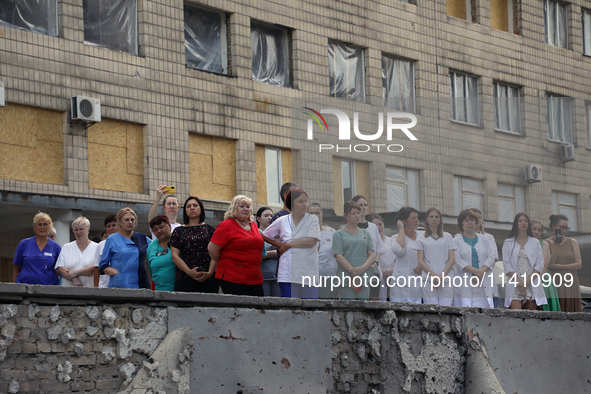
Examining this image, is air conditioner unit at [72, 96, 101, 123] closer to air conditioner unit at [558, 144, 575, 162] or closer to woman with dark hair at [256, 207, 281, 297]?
woman with dark hair at [256, 207, 281, 297]

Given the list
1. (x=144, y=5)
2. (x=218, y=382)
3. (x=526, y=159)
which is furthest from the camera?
(x=144, y=5)

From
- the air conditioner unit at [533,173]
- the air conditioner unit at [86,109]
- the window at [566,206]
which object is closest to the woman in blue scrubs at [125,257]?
the air conditioner unit at [533,173]

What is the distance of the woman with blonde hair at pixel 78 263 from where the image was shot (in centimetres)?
865

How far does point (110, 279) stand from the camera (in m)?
8.30

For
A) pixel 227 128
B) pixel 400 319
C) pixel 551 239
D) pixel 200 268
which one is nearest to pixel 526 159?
pixel 551 239

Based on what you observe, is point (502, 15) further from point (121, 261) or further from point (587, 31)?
point (121, 261)

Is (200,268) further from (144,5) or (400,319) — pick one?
(144,5)

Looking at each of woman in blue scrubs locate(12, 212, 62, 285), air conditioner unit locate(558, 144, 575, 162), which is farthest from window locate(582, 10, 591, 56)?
woman in blue scrubs locate(12, 212, 62, 285)

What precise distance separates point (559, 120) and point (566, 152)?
36cm

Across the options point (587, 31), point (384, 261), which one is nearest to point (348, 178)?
point (384, 261)

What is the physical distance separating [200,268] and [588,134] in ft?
15.5

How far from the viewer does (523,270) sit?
8.80 metres

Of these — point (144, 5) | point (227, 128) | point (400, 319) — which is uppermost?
point (144, 5)

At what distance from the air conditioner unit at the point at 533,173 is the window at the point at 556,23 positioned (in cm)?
1794
